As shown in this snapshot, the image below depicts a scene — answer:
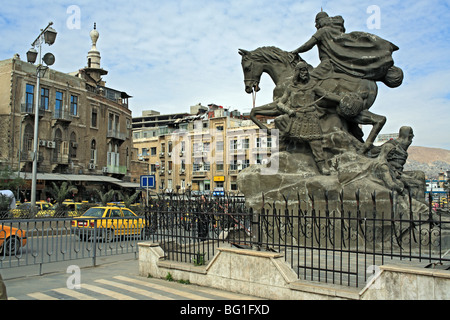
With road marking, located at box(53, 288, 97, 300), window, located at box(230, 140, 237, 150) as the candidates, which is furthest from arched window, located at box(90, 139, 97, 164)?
road marking, located at box(53, 288, 97, 300)

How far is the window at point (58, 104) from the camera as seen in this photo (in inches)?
1612

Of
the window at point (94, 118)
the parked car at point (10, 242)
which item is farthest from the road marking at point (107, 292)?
the window at point (94, 118)

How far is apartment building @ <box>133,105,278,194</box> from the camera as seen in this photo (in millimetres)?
51250

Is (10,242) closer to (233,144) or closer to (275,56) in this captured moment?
(275,56)

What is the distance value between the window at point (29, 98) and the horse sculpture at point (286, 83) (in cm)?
3031

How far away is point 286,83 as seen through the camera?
12.0m

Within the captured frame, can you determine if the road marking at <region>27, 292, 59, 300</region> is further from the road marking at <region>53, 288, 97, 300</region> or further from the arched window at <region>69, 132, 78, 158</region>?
the arched window at <region>69, 132, 78, 158</region>

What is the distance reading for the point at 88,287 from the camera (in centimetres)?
793

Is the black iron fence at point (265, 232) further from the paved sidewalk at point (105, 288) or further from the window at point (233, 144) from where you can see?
the window at point (233, 144)

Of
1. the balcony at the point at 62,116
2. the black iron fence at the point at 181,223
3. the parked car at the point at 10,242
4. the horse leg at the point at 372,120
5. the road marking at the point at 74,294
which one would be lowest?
the road marking at the point at 74,294

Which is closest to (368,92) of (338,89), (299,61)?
(338,89)

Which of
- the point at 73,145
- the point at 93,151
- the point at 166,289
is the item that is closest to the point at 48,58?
the point at 166,289

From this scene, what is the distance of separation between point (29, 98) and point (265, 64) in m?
31.7

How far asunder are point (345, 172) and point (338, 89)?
8.66ft
